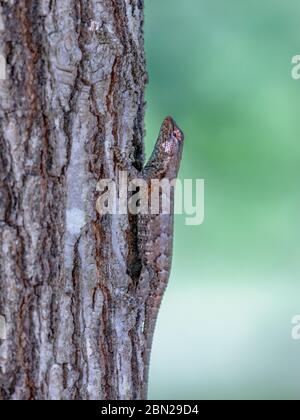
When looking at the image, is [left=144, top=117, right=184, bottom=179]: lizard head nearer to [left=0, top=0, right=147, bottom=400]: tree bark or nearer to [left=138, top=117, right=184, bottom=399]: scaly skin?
[left=138, top=117, right=184, bottom=399]: scaly skin

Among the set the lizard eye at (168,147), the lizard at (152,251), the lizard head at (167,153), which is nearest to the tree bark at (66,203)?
the lizard at (152,251)

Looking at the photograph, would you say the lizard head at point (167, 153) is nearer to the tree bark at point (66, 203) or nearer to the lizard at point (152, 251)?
the lizard at point (152, 251)

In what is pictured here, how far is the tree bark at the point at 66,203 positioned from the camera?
1837 millimetres

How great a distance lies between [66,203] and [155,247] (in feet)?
1.43

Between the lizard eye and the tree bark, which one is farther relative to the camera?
the lizard eye

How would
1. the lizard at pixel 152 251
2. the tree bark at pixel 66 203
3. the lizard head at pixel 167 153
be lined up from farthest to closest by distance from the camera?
the lizard head at pixel 167 153 < the lizard at pixel 152 251 < the tree bark at pixel 66 203

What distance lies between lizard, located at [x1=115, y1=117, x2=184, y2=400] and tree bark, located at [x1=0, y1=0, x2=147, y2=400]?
43mm

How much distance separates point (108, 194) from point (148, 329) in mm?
410

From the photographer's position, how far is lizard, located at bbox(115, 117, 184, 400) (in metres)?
2.15

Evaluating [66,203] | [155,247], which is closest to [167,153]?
[155,247]

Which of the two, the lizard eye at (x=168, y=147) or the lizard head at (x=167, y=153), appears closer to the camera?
the lizard head at (x=167, y=153)

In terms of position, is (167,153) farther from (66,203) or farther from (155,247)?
(66,203)

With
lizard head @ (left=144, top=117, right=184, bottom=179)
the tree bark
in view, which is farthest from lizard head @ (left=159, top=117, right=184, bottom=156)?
the tree bark

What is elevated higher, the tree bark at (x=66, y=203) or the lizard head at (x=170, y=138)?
the lizard head at (x=170, y=138)
